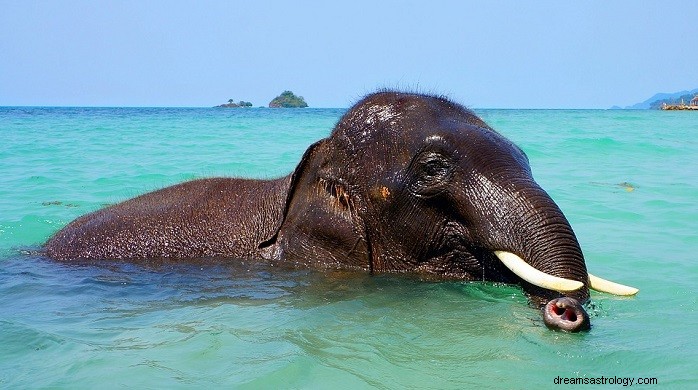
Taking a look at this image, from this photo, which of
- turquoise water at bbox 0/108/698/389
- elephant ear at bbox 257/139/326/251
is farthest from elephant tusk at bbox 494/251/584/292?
elephant ear at bbox 257/139/326/251

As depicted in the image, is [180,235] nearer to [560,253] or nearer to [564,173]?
[560,253]

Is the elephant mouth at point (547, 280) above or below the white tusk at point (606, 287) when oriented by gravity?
above

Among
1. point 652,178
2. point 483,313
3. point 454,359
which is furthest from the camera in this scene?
point 652,178

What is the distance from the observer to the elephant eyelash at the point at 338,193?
267 inches

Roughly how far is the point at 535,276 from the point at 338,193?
6.78ft

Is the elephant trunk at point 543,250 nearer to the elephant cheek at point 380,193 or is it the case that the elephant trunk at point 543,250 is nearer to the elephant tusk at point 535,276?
the elephant tusk at point 535,276

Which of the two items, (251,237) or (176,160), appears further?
(176,160)

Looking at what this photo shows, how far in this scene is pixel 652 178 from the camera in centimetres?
1723

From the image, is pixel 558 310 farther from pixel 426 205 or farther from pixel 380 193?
pixel 380 193

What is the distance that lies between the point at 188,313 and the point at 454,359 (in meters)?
2.17

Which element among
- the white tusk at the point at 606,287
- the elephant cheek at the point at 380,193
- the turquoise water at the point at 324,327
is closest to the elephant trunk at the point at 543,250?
the turquoise water at the point at 324,327

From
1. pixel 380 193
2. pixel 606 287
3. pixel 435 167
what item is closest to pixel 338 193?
pixel 380 193

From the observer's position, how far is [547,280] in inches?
206

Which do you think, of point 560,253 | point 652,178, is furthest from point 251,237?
point 652,178
